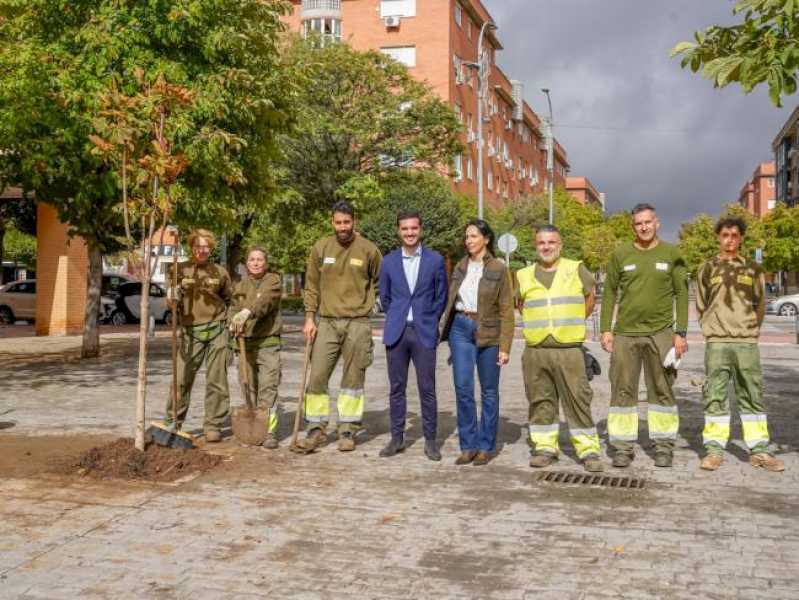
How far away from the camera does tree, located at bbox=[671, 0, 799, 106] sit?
19.0 ft

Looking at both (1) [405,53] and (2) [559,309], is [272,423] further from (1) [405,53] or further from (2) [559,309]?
(1) [405,53]

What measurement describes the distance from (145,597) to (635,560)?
2.42 m

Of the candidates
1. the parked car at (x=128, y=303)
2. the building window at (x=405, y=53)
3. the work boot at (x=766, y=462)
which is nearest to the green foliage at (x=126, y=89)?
the work boot at (x=766, y=462)

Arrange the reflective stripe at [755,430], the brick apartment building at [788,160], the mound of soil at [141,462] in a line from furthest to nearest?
the brick apartment building at [788,160] → the reflective stripe at [755,430] → the mound of soil at [141,462]

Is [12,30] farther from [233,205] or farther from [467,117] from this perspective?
[467,117]

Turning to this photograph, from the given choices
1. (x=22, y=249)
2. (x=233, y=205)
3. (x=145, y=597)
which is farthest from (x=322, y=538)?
(x=22, y=249)

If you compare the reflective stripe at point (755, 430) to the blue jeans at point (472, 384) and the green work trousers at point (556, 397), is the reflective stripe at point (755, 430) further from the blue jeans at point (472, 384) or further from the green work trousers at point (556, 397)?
the blue jeans at point (472, 384)

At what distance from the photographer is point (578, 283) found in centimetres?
713

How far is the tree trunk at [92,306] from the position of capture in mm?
16781

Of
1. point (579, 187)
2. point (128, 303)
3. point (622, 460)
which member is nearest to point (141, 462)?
point (622, 460)

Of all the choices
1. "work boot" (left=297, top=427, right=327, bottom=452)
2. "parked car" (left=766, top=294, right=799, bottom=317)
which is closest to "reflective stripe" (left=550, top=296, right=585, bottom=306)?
"work boot" (left=297, top=427, right=327, bottom=452)

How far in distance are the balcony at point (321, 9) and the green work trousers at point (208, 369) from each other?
1754 inches

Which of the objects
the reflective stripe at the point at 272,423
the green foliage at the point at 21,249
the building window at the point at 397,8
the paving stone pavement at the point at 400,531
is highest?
the building window at the point at 397,8

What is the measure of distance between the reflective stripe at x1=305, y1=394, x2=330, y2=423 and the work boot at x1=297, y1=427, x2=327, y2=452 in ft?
0.31
